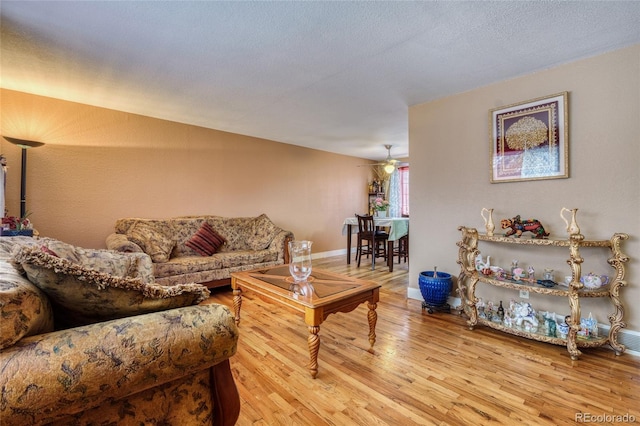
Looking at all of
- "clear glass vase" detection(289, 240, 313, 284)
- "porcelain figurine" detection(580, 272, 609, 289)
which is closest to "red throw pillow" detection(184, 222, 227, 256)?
"clear glass vase" detection(289, 240, 313, 284)

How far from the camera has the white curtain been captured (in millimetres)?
7082

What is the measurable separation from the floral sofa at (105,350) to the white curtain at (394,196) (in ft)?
21.1

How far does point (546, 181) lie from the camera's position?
2.48m

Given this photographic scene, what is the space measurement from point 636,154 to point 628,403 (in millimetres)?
1684

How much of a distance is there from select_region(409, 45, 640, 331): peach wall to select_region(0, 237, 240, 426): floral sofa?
2.70 meters

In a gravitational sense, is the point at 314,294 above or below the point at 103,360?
below

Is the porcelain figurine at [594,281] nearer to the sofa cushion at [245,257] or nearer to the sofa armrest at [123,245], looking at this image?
the sofa cushion at [245,257]

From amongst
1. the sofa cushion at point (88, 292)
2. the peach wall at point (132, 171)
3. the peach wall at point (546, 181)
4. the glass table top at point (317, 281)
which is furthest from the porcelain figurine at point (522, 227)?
the peach wall at point (132, 171)

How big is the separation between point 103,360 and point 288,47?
218 cm

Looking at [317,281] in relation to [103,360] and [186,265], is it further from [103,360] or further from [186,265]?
[186,265]

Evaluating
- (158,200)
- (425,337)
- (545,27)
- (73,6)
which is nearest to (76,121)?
(158,200)

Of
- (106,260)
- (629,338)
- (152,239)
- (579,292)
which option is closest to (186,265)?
(152,239)

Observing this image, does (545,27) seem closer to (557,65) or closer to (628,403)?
(557,65)

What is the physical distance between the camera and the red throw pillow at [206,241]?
374 cm
